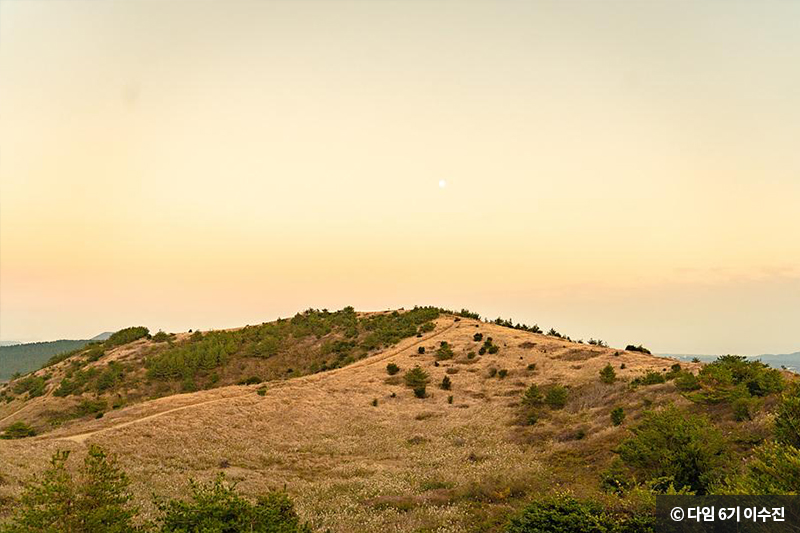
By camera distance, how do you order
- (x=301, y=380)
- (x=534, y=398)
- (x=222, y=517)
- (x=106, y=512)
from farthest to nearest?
(x=301, y=380) < (x=534, y=398) < (x=222, y=517) < (x=106, y=512)

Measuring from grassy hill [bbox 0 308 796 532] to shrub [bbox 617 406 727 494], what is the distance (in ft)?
0.23

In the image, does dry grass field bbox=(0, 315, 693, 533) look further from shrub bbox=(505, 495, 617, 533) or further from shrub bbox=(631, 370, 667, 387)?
shrub bbox=(505, 495, 617, 533)

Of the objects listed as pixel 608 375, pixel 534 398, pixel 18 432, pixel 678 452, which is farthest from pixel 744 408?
pixel 18 432

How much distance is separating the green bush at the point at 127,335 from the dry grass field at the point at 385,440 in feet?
119

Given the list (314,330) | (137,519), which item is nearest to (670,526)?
(137,519)

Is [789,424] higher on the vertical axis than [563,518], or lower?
higher

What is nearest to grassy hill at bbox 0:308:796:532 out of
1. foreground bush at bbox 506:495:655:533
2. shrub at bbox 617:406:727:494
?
shrub at bbox 617:406:727:494

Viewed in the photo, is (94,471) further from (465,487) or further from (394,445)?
(394,445)

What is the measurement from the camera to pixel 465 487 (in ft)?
79.4

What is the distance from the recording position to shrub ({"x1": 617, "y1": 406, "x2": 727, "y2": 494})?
1797 centimetres

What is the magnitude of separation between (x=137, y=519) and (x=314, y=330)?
246ft

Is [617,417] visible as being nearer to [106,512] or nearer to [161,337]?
[106,512]

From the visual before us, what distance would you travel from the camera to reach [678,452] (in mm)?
18562

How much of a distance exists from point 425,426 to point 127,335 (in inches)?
3554
